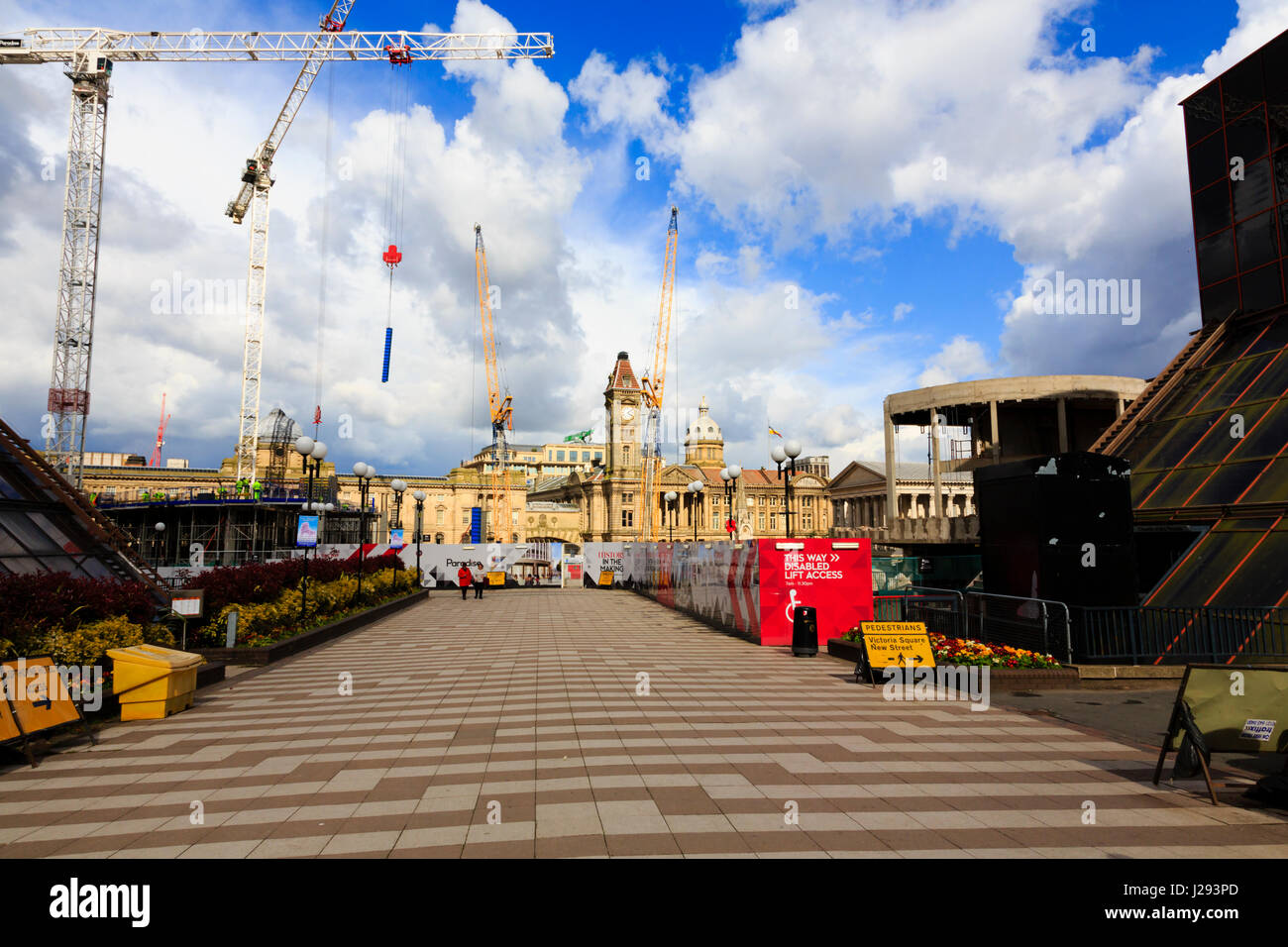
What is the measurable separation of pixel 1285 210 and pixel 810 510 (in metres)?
116

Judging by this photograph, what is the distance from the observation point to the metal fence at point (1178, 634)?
41.3ft

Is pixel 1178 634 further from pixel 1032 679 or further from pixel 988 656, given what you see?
pixel 988 656

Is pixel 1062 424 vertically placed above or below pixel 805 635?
above

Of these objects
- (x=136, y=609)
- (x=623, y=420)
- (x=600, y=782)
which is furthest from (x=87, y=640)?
(x=623, y=420)

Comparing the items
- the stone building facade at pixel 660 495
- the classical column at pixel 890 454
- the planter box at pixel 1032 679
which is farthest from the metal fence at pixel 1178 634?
the stone building facade at pixel 660 495

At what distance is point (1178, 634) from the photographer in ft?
42.9

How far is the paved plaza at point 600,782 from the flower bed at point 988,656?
64.2 inches

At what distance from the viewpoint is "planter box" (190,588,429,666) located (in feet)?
49.0

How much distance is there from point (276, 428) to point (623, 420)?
5854 centimetres

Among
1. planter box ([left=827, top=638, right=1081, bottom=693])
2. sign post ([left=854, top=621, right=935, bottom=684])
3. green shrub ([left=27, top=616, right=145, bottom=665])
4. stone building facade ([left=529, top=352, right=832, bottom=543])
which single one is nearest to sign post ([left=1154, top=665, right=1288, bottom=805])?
planter box ([left=827, top=638, right=1081, bottom=693])

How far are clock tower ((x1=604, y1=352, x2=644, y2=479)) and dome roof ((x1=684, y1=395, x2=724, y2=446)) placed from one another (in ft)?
74.1

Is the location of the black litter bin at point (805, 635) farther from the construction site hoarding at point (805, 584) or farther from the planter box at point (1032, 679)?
the planter box at point (1032, 679)

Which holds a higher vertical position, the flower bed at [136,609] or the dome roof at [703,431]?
the dome roof at [703,431]
